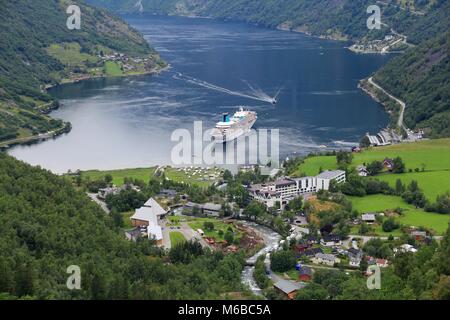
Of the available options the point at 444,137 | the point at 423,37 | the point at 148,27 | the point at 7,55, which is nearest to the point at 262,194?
the point at 444,137

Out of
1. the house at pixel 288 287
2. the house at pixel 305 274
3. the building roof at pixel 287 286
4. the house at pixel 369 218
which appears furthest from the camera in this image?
the house at pixel 369 218

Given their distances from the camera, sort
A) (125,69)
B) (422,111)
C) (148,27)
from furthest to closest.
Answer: (148,27), (125,69), (422,111)

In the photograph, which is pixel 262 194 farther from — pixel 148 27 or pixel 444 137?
pixel 148 27

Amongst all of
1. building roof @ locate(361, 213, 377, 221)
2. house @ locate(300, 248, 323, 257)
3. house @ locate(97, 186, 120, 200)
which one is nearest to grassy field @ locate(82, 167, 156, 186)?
house @ locate(97, 186, 120, 200)

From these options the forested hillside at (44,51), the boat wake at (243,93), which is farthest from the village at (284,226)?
the boat wake at (243,93)

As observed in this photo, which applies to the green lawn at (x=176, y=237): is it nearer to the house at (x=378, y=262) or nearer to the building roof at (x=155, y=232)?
the building roof at (x=155, y=232)

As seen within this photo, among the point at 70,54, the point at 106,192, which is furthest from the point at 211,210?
the point at 70,54

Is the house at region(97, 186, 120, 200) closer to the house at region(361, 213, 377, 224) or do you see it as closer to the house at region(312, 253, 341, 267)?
the house at region(361, 213, 377, 224)
